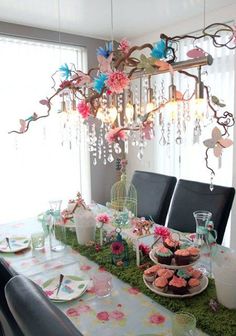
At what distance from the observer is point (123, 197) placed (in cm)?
206

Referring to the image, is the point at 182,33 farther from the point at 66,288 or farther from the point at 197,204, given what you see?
the point at 66,288

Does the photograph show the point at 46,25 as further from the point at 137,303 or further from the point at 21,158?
the point at 137,303

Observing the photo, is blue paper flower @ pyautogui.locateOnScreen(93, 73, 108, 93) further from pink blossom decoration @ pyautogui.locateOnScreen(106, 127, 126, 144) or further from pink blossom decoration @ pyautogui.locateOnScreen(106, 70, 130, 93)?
pink blossom decoration @ pyautogui.locateOnScreen(106, 127, 126, 144)

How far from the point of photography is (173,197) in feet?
7.34

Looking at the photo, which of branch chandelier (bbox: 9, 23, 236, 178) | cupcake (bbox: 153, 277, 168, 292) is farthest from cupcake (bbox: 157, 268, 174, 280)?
branch chandelier (bbox: 9, 23, 236, 178)

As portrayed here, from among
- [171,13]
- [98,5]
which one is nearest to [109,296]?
[98,5]

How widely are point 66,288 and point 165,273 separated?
16.8 inches

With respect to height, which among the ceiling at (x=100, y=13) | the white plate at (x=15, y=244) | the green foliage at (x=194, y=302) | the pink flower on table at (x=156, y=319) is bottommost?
the pink flower on table at (x=156, y=319)

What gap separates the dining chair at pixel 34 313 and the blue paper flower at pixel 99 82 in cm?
101

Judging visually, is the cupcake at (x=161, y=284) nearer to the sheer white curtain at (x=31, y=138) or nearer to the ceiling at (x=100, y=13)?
the sheer white curtain at (x=31, y=138)

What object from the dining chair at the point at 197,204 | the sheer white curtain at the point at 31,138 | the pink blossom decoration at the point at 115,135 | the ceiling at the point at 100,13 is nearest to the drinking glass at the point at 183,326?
the pink blossom decoration at the point at 115,135

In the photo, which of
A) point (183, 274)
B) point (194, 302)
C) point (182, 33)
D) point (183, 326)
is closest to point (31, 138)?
point (182, 33)

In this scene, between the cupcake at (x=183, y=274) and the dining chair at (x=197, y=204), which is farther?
the dining chair at (x=197, y=204)

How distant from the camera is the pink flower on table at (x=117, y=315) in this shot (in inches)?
44.2
